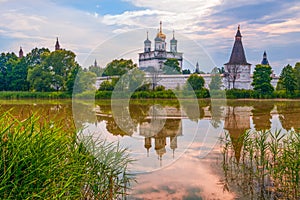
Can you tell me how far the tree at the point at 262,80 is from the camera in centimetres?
3020

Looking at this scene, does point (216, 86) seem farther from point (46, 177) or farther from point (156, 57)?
point (46, 177)

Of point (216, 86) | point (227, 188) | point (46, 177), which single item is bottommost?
point (227, 188)

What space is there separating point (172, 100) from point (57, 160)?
19180mm

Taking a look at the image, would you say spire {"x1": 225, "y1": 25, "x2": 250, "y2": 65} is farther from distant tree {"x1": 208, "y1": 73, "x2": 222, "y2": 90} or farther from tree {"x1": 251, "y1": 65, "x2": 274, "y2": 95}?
distant tree {"x1": 208, "y1": 73, "x2": 222, "y2": 90}

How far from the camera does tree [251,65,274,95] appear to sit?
30.2m

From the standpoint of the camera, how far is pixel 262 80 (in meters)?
30.7

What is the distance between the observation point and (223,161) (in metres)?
5.97

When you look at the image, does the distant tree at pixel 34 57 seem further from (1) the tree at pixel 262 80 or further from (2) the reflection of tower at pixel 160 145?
(2) the reflection of tower at pixel 160 145

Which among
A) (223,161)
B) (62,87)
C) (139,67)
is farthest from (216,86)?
(62,87)

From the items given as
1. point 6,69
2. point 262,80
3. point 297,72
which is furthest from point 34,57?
point 297,72

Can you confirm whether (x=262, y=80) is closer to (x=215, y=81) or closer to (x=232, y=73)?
(x=232, y=73)

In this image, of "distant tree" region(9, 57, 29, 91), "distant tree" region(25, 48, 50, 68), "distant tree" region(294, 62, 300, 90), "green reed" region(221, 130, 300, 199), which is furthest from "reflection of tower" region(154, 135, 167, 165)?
"distant tree" region(25, 48, 50, 68)

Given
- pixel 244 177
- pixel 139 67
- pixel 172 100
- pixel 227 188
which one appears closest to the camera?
pixel 227 188

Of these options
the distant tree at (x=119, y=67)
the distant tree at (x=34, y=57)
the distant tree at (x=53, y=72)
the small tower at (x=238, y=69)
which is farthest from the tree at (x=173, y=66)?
the distant tree at (x=34, y=57)
